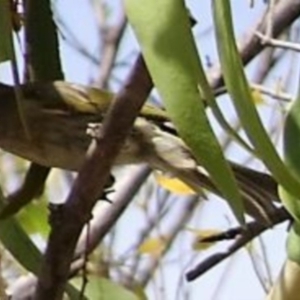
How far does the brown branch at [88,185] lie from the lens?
445 millimetres

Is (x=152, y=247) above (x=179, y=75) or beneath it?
beneath

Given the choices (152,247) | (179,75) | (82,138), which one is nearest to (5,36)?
(179,75)

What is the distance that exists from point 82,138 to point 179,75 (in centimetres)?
43

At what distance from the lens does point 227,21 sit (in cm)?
32

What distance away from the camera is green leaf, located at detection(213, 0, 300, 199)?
308 mm

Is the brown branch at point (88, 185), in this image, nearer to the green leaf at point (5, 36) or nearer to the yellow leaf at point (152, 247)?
the green leaf at point (5, 36)

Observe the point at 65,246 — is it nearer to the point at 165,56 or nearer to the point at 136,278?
the point at 165,56

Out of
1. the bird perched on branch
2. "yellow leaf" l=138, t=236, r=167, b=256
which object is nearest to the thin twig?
the bird perched on branch

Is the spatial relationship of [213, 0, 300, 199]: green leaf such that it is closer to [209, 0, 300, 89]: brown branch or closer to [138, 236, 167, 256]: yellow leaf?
[209, 0, 300, 89]: brown branch

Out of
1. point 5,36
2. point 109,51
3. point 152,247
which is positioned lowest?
point 152,247

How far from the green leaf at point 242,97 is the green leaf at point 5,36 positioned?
0.28 ft

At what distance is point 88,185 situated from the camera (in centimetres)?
49

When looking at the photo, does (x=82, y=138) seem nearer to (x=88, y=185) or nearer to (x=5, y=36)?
(x=88, y=185)

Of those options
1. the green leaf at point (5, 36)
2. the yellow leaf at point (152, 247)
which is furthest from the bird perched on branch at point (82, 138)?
the yellow leaf at point (152, 247)
